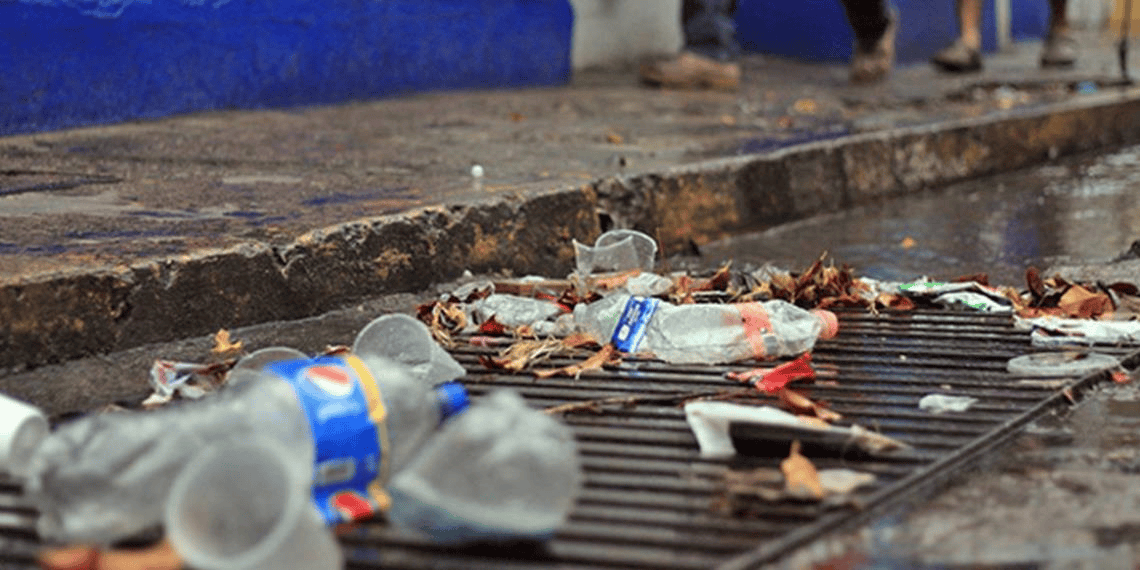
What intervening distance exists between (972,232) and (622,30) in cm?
423

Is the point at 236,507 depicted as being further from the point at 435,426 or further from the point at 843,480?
the point at 843,480

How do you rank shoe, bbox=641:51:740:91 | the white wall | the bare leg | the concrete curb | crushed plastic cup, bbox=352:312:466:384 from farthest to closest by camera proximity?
the bare leg < the white wall < shoe, bbox=641:51:740:91 < the concrete curb < crushed plastic cup, bbox=352:312:466:384

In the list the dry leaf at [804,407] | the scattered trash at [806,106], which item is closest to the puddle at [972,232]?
the scattered trash at [806,106]

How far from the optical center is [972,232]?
15.1 ft

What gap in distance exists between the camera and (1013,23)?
1384 cm

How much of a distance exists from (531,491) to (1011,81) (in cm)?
732

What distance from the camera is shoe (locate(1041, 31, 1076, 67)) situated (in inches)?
395

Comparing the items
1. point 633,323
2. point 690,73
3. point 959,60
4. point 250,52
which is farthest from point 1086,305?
point 959,60

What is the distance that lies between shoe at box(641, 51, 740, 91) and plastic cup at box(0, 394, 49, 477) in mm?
5620

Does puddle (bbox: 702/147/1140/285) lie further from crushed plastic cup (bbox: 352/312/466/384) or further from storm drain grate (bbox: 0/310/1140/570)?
crushed plastic cup (bbox: 352/312/466/384)

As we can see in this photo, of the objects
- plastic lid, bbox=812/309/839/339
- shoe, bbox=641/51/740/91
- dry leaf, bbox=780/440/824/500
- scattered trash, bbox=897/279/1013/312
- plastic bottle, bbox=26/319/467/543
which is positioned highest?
plastic bottle, bbox=26/319/467/543

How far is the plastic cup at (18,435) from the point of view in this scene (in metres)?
2.01

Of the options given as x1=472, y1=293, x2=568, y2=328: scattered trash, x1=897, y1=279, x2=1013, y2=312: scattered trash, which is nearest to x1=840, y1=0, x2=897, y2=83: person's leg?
x1=897, y1=279, x2=1013, y2=312: scattered trash

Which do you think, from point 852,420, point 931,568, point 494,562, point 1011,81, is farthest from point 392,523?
point 1011,81
